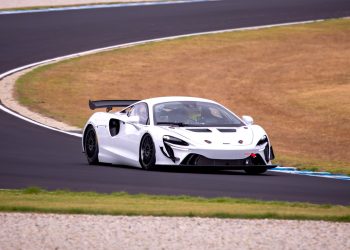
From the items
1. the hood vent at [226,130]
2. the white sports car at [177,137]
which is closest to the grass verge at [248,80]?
the white sports car at [177,137]

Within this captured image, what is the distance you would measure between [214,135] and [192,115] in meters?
0.92

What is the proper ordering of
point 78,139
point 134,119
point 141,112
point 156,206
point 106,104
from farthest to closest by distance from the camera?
point 78,139
point 106,104
point 141,112
point 134,119
point 156,206

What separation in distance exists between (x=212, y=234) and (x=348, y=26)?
95.3 ft

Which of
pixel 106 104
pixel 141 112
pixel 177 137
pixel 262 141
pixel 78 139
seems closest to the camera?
pixel 177 137

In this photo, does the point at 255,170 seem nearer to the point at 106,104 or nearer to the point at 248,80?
the point at 106,104

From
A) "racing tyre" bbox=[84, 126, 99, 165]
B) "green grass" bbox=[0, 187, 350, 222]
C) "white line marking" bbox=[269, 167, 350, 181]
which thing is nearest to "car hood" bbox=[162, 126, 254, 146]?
"white line marking" bbox=[269, 167, 350, 181]

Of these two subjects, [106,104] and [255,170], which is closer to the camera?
[255,170]

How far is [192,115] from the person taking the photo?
17.5 meters

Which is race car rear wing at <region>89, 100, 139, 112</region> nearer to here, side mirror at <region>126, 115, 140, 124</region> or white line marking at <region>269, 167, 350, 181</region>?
side mirror at <region>126, 115, 140, 124</region>

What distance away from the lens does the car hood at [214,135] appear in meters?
16.5

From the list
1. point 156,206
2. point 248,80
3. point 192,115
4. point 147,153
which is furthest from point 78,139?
point 248,80

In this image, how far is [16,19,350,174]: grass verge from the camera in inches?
957

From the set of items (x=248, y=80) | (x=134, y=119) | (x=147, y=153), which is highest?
(x=248, y=80)

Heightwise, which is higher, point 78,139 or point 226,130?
point 226,130
